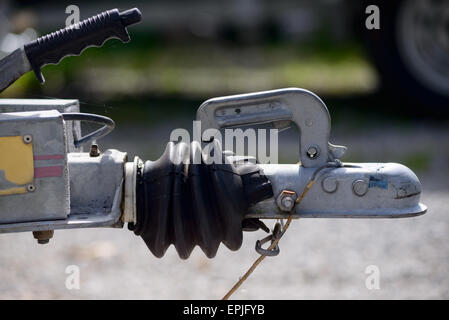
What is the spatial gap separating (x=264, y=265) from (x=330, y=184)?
208cm

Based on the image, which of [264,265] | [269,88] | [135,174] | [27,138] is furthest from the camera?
[269,88]

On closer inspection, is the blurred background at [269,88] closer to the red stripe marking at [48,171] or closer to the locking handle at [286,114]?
the locking handle at [286,114]

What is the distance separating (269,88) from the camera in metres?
7.24

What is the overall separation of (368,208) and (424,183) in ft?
10.4

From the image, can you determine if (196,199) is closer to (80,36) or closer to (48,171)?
(48,171)

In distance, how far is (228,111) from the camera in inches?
69.7

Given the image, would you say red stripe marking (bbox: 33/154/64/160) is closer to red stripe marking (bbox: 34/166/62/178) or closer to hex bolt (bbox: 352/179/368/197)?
red stripe marking (bbox: 34/166/62/178)

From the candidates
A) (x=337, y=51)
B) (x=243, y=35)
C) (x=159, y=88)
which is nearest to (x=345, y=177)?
(x=159, y=88)

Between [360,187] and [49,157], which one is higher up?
[49,157]

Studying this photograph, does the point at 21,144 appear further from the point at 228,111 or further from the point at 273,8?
the point at 273,8

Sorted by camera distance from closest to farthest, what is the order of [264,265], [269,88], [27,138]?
[27,138]
[264,265]
[269,88]

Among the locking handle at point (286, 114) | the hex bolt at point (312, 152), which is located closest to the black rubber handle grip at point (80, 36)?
the locking handle at point (286, 114)

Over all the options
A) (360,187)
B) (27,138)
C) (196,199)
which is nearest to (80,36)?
(27,138)

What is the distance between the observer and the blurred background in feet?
11.8
